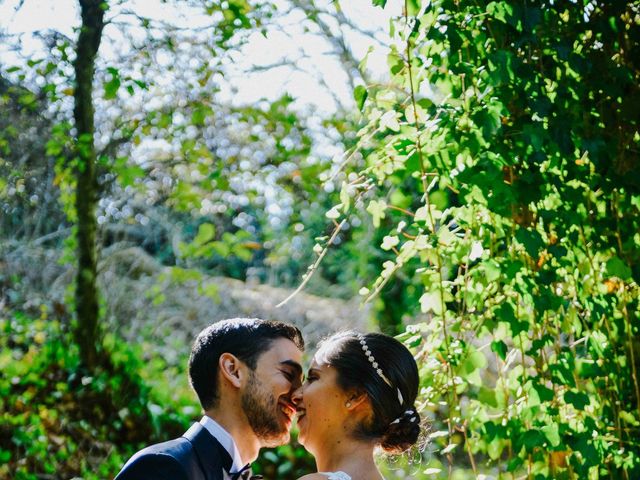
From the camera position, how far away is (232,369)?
2.05 meters

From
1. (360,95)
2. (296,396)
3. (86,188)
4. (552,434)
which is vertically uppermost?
(86,188)

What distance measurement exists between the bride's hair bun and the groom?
0.28 metres

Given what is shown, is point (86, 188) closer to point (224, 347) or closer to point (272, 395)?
point (224, 347)

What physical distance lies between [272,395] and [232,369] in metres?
0.13

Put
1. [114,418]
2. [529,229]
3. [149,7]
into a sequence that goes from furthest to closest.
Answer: [114,418] → [149,7] → [529,229]

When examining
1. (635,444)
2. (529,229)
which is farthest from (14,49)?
(635,444)

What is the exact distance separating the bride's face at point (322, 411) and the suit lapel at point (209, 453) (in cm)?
21

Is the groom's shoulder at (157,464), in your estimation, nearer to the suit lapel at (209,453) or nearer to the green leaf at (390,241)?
the suit lapel at (209,453)

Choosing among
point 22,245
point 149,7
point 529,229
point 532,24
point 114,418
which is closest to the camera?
point 532,24

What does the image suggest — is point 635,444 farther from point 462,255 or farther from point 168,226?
point 168,226

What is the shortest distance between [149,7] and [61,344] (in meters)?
2.51

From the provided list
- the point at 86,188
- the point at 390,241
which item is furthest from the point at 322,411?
the point at 86,188

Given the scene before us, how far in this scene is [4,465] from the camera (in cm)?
451

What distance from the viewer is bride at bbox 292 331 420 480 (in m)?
1.90
